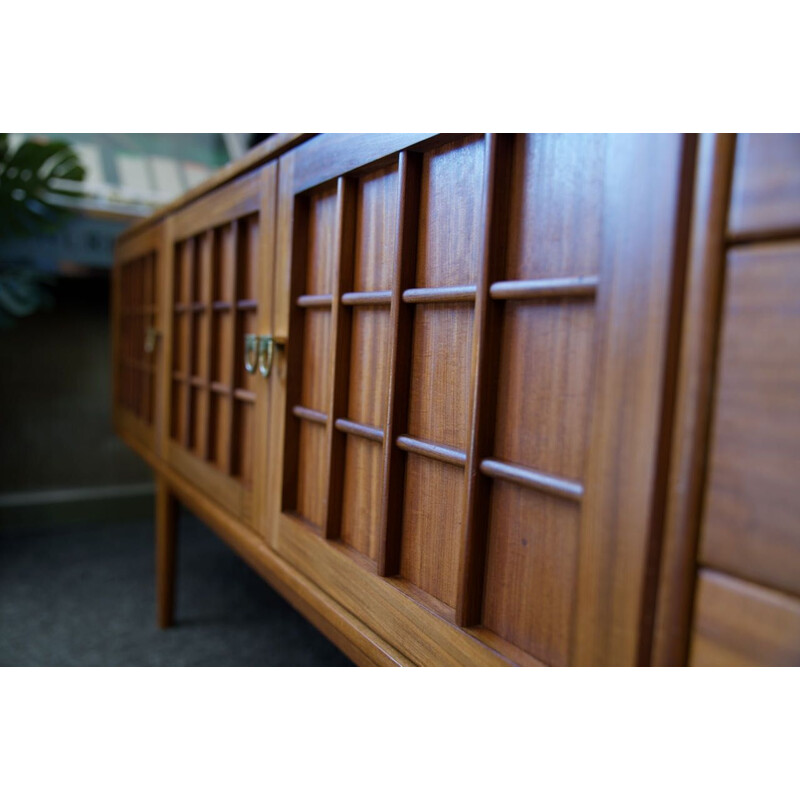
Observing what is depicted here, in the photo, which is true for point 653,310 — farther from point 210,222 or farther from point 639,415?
point 210,222

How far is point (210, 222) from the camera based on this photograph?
1234 mm

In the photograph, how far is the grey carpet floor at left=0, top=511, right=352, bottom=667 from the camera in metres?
1.67

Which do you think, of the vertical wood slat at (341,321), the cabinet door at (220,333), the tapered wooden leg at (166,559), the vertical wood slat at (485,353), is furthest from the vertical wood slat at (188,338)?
the vertical wood slat at (485,353)

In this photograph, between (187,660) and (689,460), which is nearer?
(689,460)

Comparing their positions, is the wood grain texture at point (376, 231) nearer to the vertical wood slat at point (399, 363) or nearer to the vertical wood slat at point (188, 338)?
the vertical wood slat at point (399, 363)

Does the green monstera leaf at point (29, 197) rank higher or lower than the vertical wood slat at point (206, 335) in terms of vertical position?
higher

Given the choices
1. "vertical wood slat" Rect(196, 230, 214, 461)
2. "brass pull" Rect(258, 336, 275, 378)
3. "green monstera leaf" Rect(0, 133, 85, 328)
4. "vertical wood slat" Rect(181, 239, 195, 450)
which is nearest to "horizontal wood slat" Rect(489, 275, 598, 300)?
"brass pull" Rect(258, 336, 275, 378)

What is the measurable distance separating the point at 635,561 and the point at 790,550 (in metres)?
0.09

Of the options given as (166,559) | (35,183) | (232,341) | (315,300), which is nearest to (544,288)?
(315,300)

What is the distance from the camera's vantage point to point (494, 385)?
0.56m

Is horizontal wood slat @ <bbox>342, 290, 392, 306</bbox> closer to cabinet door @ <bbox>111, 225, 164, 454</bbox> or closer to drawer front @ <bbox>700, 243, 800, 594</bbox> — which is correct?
drawer front @ <bbox>700, 243, 800, 594</bbox>

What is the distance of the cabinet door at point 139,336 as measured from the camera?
1631mm

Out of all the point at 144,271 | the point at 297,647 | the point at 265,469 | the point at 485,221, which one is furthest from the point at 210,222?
the point at 297,647

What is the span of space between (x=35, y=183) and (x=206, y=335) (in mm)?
1257
